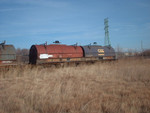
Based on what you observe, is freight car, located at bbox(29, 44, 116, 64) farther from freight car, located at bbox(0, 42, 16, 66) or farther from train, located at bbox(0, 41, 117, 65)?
freight car, located at bbox(0, 42, 16, 66)

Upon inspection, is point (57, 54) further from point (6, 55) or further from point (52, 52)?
point (6, 55)

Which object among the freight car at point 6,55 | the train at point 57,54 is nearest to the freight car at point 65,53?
the train at point 57,54

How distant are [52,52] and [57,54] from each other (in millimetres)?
615

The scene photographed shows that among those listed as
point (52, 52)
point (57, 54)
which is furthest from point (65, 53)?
point (52, 52)

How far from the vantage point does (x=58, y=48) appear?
49.2ft

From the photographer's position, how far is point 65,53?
15.1 m

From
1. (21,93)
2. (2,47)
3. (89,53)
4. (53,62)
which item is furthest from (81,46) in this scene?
(21,93)

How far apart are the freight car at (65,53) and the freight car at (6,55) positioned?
2296mm

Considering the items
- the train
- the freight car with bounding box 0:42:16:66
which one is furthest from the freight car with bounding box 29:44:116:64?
the freight car with bounding box 0:42:16:66

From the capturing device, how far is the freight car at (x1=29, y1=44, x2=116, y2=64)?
44.9 ft

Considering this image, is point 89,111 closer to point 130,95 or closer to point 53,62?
point 130,95

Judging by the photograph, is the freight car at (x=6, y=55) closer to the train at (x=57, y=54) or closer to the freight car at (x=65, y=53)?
the train at (x=57, y=54)

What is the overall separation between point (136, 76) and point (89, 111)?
220 inches

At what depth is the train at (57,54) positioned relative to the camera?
38.8 feet
